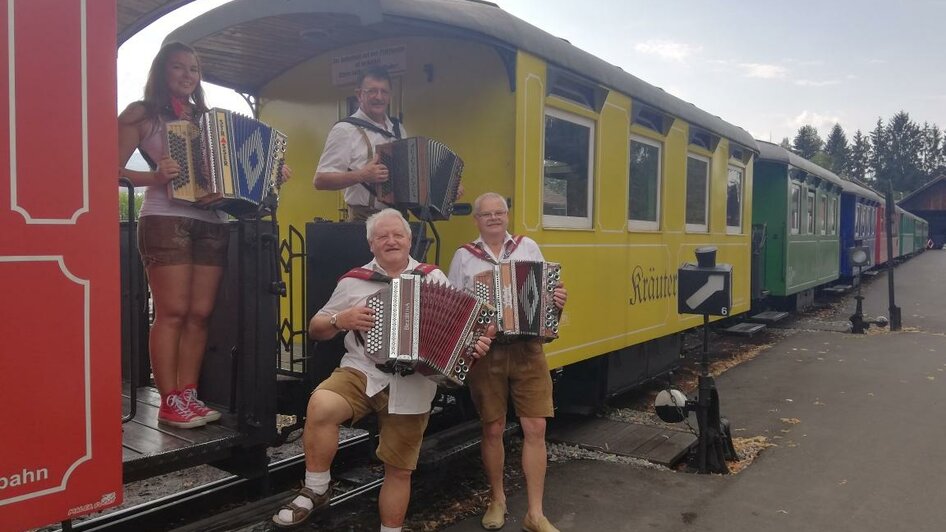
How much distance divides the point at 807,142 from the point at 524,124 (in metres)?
124

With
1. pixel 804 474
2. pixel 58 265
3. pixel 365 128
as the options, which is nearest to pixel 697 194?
pixel 804 474

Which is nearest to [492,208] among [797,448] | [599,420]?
[599,420]

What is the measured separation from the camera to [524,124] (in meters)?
4.52

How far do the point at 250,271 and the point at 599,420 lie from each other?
12.0 feet

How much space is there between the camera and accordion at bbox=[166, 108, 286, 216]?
3.22 metres

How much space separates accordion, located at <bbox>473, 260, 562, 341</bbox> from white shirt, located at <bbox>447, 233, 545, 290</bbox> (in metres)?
0.09

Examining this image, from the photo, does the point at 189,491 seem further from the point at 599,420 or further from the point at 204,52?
the point at 599,420

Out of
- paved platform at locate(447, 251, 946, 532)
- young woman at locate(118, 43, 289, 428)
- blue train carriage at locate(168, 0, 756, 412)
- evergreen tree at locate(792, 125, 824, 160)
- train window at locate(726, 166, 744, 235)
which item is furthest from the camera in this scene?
evergreen tree at locate(792, 125, 824, 160)

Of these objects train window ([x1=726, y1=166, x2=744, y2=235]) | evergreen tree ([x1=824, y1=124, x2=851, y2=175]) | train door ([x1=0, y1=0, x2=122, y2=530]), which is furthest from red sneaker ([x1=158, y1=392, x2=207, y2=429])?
evergreen tree ([x1=824, y1=124, x2=851, y2=175])

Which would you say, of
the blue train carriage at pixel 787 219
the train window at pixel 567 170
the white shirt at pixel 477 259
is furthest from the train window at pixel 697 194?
the blue train carriage at pixel 787 219

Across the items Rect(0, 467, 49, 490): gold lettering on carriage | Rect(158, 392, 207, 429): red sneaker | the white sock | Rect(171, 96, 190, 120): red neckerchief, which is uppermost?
Rect(171, 96, 190, 120): red neckerchief

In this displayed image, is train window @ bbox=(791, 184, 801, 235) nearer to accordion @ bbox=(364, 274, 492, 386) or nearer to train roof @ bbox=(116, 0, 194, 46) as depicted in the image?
accordion @ bbox=(364, 274, 492, 386)

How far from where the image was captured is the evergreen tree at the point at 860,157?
397 ft

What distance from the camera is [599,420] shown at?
620 cm
